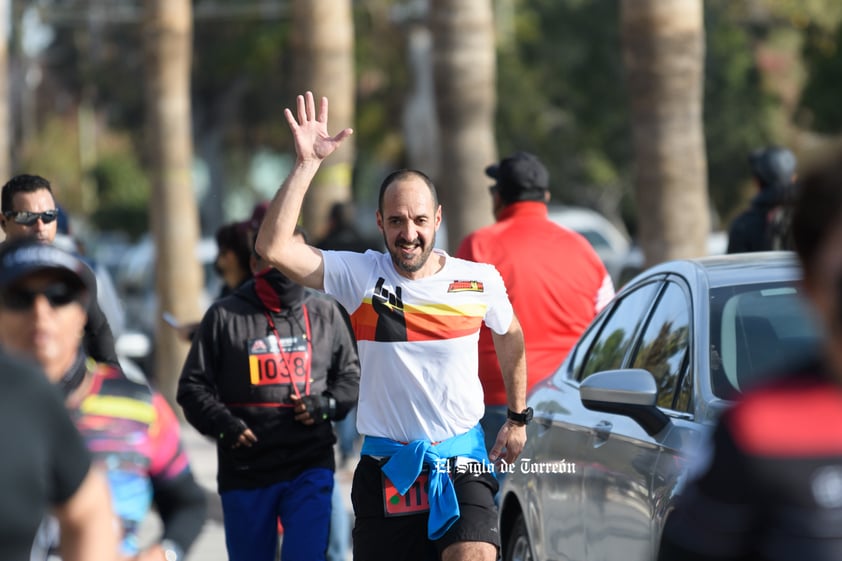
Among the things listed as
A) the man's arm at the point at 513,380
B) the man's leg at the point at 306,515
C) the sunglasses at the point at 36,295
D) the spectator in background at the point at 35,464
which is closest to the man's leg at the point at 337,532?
the man's leg at the point at 306,515

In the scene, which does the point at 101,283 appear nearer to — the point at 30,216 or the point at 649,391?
the point at 30,216

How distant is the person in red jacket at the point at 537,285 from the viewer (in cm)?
757

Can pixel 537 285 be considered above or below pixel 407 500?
above

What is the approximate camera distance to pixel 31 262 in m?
3.49

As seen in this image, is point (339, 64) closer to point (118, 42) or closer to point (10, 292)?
point (10, 292)

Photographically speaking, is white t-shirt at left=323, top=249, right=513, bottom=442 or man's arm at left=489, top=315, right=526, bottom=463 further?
man's arm at left=489, top=315, right=526, bottom=463

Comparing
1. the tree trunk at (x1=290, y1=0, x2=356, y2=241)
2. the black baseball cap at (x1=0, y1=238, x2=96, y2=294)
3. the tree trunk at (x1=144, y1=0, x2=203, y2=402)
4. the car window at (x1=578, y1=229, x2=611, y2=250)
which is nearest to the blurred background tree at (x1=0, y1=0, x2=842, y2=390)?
the car window at (x1=578, y1=229, x2=611, y2=250)

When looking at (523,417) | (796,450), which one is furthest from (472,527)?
(796,450)

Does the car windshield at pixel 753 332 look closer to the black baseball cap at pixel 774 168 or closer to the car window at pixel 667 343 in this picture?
the car window at pixel 667 343

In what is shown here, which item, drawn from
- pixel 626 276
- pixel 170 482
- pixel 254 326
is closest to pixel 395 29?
pixel 626 276

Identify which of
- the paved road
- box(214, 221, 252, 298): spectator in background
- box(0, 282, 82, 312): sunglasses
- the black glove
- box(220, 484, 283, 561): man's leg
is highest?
box(0, 282, 82, 312): sunglasses

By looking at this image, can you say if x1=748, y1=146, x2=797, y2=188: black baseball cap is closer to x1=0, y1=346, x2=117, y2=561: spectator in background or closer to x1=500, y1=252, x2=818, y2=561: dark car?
x1=500, y1=252, x2=818, y2=561: dark car

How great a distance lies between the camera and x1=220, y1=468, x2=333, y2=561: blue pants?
700 centimetres

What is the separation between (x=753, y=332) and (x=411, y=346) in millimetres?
1199
